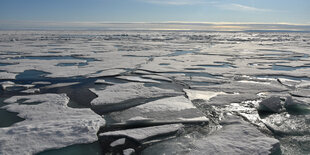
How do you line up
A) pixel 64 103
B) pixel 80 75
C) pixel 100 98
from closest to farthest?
pixel 64 103
pixel 100 98
pixel 80 75

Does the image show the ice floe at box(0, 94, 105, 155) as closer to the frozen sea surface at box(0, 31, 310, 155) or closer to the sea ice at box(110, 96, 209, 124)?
the frozen sea surface at box(0, 31, 310, 155)

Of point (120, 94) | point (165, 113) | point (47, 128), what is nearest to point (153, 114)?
point (165, 113)

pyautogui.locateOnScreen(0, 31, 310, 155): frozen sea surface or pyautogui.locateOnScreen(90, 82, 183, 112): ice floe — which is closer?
pyautogui.locateOnScreen(0, 31, 310, 155): frozen sea surface

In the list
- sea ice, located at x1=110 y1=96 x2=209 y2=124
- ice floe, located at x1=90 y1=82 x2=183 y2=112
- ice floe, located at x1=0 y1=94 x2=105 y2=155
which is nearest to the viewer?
ice floe, located at x1=0 y1=94 x2=105 y2=155

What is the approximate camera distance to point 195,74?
595 cm

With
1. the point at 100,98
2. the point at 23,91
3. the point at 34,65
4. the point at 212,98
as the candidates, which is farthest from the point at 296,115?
the point at 34,65

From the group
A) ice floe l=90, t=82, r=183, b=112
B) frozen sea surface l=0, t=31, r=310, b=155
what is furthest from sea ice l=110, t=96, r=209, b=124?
ice floe l=90, t=82, r=183, b=112

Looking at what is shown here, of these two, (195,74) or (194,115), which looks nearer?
(194,115)

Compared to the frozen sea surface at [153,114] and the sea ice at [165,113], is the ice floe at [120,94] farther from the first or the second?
the sea ice at [165,113]

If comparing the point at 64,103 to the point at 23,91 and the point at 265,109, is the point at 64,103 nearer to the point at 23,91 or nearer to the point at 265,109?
the point at 23,91

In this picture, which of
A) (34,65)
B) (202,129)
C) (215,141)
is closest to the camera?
(215,141)

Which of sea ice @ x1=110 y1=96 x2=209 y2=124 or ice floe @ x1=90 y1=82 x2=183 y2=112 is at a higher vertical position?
ice floe @ x1=90 y1=82 x2=183 y2=112

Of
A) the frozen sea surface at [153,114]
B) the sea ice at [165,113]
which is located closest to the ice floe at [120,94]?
the frozen sea surface at [153,114]

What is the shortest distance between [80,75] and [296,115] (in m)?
4.34
